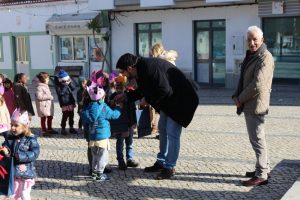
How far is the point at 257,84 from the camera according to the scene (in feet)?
18.1

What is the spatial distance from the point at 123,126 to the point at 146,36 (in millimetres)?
14282

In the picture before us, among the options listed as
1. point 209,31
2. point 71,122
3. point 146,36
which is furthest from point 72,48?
point 71,122

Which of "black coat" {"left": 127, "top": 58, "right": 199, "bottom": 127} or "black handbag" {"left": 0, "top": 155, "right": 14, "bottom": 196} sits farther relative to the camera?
"black coat" {"left": 127, "top": 58, "right": 199, "bottom": 127}

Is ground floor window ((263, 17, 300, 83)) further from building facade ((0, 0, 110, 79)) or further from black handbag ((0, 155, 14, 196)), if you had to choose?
black handbag ((0, 155, 14, 196))

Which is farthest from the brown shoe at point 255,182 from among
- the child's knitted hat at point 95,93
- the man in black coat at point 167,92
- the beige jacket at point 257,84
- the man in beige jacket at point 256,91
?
the child's knitted hat at point 95,93

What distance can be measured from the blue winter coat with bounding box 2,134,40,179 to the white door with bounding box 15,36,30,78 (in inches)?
782

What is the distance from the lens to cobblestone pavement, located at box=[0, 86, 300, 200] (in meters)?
5.76

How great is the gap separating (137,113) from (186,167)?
128 cm

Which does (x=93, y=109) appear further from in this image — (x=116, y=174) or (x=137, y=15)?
(x=137, y=15)

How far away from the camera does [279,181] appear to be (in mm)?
6035

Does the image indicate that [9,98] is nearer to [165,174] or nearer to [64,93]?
[64,93]

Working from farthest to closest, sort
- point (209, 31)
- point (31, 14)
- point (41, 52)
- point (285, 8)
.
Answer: point (31, 14) → point (41, 52) → point (209, 31) → point (285, 8)

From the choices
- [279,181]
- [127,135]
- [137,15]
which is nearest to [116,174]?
[127,135]

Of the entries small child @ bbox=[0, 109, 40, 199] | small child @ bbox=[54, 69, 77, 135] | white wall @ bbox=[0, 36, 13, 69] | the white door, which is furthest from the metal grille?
small child @ bbox=[0, 109, 40, 199]
